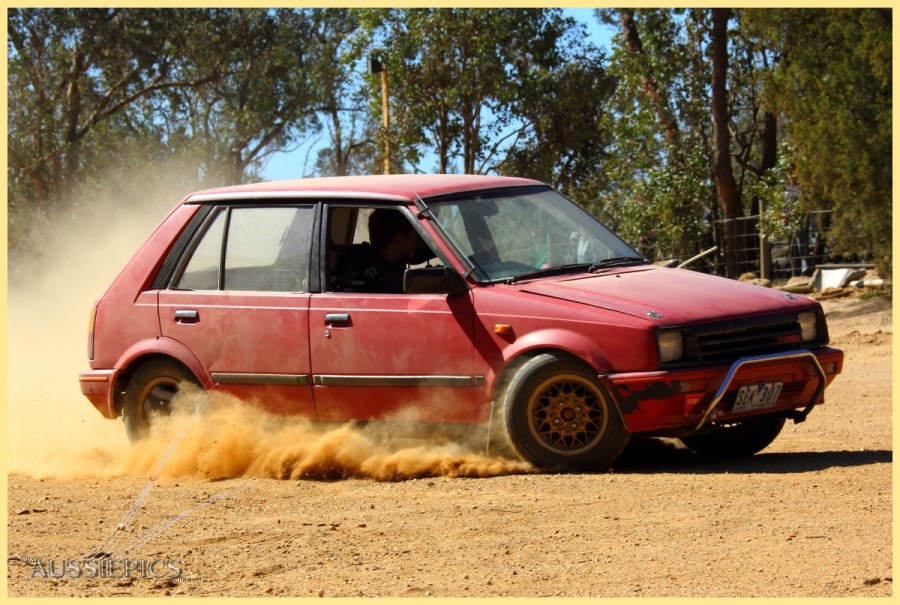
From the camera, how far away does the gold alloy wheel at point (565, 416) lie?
282 inches

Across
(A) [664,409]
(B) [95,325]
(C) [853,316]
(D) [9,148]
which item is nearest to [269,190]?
(B) [95,325]

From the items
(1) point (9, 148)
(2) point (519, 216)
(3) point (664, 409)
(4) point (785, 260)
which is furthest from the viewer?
(1) point (9, 148)

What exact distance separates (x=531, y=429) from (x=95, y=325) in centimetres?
322

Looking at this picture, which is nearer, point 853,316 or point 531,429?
point 531,429

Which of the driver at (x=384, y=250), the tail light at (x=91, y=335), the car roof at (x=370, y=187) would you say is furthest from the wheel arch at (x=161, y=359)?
the driver at (x=384, y=250)

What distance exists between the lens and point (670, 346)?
22.7 ft

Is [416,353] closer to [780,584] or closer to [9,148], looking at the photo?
[780,584]

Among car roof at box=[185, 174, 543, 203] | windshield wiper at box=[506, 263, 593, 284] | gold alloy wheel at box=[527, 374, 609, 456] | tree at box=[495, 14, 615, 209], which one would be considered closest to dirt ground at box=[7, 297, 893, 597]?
gold alloy wheel at box=[527, 374, 609, 456]

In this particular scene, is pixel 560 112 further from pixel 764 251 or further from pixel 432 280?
pixel 432 280

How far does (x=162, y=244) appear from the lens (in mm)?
8711

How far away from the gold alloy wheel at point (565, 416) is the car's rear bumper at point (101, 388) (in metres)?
2.94

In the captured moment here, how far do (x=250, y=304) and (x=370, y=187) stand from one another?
1.01m

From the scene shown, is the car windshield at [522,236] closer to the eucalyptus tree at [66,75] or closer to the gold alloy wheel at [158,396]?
the gold alloy wheel at [158,396]

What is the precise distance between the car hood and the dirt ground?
85 cm
